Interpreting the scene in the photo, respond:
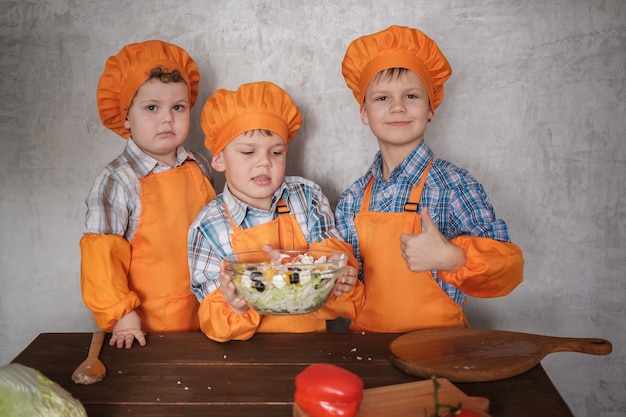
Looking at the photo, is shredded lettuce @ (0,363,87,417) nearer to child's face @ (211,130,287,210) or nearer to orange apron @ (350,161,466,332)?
child's face @ (211,130,287,210)

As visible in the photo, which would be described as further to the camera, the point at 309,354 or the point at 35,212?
the point at 35,212

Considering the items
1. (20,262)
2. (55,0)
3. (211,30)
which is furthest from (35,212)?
(211,30)

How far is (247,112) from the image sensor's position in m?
1.83

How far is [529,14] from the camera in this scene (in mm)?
2375

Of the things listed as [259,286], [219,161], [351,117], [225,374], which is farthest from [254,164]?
[351,117]

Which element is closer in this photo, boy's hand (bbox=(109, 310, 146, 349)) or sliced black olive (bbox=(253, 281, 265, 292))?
sliced black olive (bbox=(253, 281, 265, 292))

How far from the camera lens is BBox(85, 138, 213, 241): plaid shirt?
1863mm

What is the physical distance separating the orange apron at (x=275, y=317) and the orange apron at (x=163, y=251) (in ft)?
0.88

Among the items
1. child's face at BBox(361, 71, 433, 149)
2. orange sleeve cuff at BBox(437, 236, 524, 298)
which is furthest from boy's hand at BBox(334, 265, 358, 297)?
child's face at BBox(361, 71, 433, 149)

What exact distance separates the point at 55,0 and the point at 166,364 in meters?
1.60

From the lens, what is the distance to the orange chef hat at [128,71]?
1.97 metres

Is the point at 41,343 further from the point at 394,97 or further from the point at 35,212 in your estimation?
the point at 394,97

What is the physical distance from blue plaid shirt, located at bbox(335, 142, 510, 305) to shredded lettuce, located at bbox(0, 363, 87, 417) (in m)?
1.03

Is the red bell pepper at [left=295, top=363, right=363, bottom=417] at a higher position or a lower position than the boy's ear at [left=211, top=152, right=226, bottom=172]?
lower
